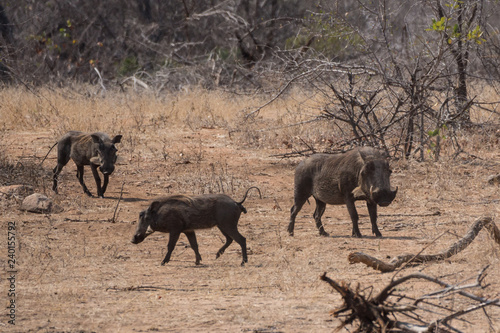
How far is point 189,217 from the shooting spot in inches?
252

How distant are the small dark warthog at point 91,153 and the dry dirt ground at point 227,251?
0.92 feet

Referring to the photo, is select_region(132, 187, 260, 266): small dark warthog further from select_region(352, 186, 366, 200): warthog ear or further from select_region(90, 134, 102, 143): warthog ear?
select_region(90, 134, 102, 143): warthog ear

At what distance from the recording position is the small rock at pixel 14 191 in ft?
29.1

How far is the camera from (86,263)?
20.6ft

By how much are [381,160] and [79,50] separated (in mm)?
16920

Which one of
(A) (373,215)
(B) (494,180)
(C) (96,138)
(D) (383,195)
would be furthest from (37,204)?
(B) (494,180)

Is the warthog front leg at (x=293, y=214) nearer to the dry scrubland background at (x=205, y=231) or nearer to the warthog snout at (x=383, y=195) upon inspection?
the dry scrubland background at (x=205, y=231)

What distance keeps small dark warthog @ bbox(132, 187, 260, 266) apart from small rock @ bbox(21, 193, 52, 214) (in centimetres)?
243

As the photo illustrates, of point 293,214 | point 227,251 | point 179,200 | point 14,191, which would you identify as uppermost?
point 179,200

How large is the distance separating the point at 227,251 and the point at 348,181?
1.37m

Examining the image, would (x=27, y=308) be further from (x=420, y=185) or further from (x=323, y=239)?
(x=420, y=185)

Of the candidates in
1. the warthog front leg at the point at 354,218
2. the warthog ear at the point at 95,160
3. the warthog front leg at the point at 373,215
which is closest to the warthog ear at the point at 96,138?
the warthog ear at the point at 95,160

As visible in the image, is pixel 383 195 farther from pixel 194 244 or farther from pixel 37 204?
pixel 37 204

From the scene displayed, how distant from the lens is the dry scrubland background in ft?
15.6
